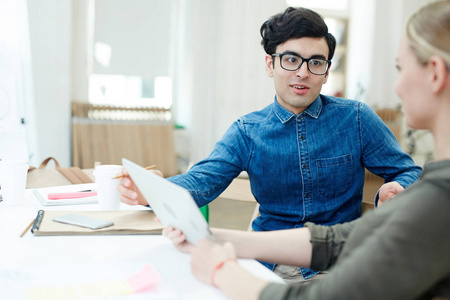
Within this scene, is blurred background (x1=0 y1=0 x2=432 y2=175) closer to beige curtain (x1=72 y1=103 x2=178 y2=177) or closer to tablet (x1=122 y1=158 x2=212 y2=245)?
beige curtain (x1=72 y1=103 x2=178 y2=177)

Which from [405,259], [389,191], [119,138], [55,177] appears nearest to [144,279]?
[405,259]

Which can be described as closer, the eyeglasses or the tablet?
the tablet

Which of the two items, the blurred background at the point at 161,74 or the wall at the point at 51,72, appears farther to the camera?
the blurred background at the point at 161,74

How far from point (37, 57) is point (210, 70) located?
5.50 feet

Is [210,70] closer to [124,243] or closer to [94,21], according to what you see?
[94,21]

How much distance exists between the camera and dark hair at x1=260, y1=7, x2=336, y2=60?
152 centimetres

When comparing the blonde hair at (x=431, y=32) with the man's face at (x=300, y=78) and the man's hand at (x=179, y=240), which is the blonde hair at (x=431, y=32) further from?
the man's face at (x=300, y=78)

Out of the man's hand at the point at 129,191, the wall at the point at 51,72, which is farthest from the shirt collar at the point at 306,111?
the wall at the point at 51,72

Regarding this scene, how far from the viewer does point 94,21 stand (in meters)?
4.05

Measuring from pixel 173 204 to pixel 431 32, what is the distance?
0.55 meters

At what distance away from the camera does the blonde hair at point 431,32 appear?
72cm

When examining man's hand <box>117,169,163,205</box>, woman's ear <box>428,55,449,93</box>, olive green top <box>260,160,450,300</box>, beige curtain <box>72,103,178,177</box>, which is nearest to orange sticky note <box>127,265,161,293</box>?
olive green top <box>260,160,450,300</box>

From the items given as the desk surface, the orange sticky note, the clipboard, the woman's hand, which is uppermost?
the woman's hand

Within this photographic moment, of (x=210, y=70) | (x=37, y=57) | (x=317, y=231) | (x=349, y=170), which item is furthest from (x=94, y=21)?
(x=317, y=231)
